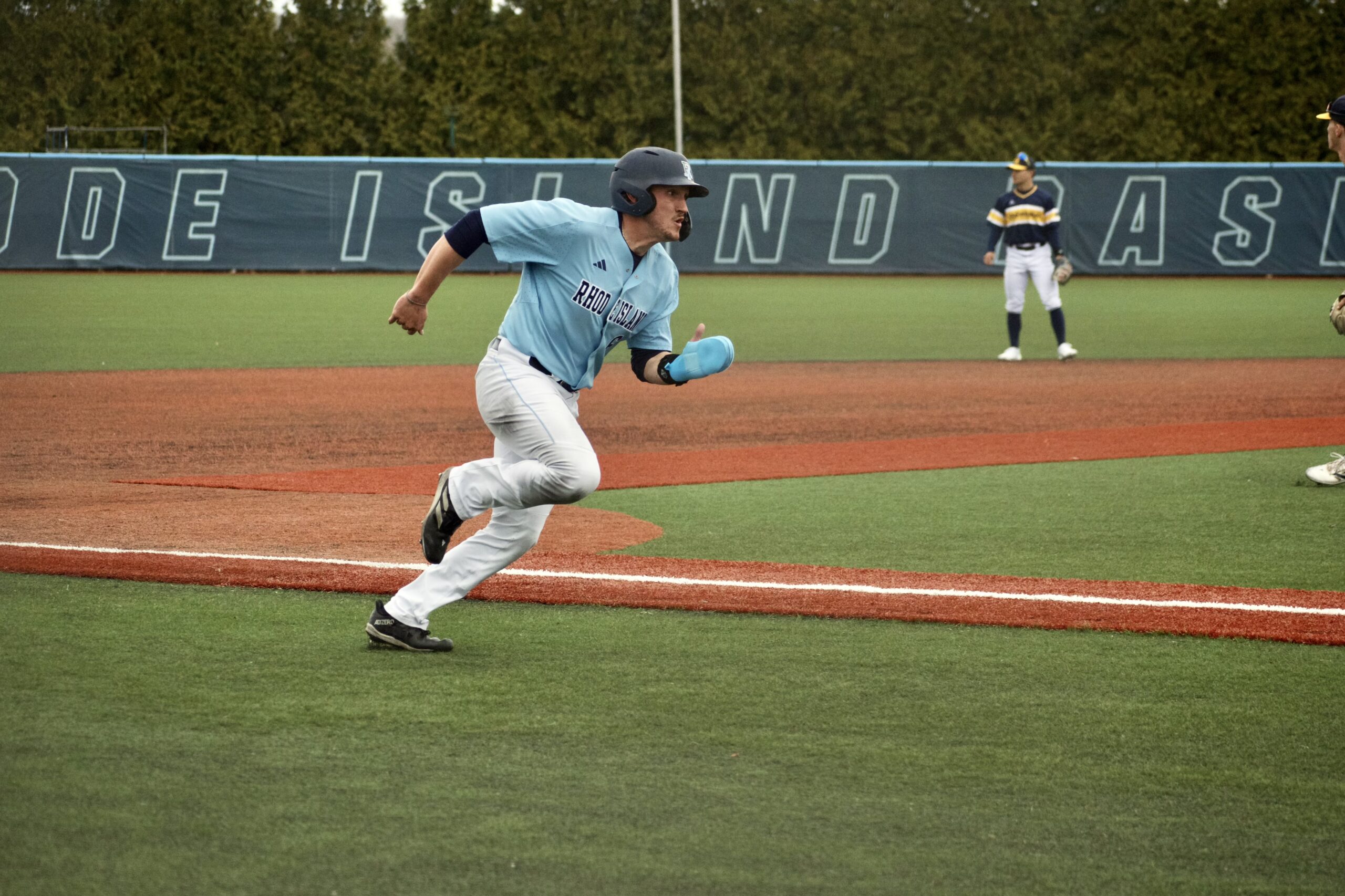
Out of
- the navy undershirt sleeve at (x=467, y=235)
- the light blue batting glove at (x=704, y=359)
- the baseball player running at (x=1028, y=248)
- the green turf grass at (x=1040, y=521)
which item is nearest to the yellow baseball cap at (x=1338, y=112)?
the green turf grass at (x=1040, y=521)

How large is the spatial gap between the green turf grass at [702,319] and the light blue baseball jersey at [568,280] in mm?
11590

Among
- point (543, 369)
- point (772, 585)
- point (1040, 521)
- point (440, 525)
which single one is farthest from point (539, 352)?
point (1040, 521)

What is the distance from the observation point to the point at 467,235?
17.4 ft

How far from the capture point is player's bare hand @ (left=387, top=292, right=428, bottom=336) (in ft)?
17.5

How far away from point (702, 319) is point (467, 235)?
56.2 feet

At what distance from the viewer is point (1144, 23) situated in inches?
1688

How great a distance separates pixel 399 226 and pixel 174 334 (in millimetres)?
12059

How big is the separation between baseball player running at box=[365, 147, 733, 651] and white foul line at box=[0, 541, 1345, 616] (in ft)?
4.27

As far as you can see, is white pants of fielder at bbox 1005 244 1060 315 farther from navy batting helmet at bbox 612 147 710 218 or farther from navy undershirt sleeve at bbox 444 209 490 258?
navy undershirt sleeve at bbox 444 209 490 258

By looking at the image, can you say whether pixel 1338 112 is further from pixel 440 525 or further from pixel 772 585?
pixel 440 525

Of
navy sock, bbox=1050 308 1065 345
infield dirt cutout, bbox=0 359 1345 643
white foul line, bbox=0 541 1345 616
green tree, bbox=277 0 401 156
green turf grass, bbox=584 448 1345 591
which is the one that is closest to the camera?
white foul line, bbox=0 541 1345 616

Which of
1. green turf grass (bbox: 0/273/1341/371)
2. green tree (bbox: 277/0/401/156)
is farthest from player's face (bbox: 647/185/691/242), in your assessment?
green tree (bbox: 277/0/401/156)

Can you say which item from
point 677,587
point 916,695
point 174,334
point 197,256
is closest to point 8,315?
point 174,334

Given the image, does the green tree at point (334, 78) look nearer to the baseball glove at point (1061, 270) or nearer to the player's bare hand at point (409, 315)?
the baseball glove at point (1061, 270)
